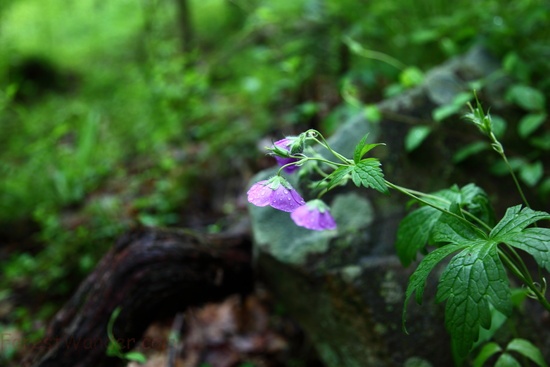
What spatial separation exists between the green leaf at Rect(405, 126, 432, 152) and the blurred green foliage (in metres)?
0.01

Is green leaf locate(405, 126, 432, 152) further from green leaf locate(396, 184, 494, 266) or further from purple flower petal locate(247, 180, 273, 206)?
purple flower petal locate(247, 180, 273, 206)

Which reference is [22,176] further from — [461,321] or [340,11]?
[461,321]

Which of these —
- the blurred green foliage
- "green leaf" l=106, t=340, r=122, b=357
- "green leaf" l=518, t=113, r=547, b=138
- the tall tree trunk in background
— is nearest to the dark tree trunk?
"green leaf" l=106, t=340, r=122, b=357

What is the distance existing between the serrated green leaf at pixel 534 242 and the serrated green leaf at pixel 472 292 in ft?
0.12

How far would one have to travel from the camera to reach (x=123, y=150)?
125 inches

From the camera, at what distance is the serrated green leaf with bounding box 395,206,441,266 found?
112 cm

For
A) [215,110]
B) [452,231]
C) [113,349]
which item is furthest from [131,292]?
[215,110]

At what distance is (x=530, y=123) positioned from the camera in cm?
171

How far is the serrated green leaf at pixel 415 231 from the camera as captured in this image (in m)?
1.12

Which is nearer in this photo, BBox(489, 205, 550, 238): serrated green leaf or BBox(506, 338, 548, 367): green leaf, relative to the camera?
BBox(489, 205, 550, 238): serrated green leaf

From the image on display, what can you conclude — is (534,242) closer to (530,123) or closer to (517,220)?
(517,220)

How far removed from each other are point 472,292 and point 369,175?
0.33 meters

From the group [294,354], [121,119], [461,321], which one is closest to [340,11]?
[121,119]

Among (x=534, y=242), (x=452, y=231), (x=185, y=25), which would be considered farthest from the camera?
(x=185, y=25)
